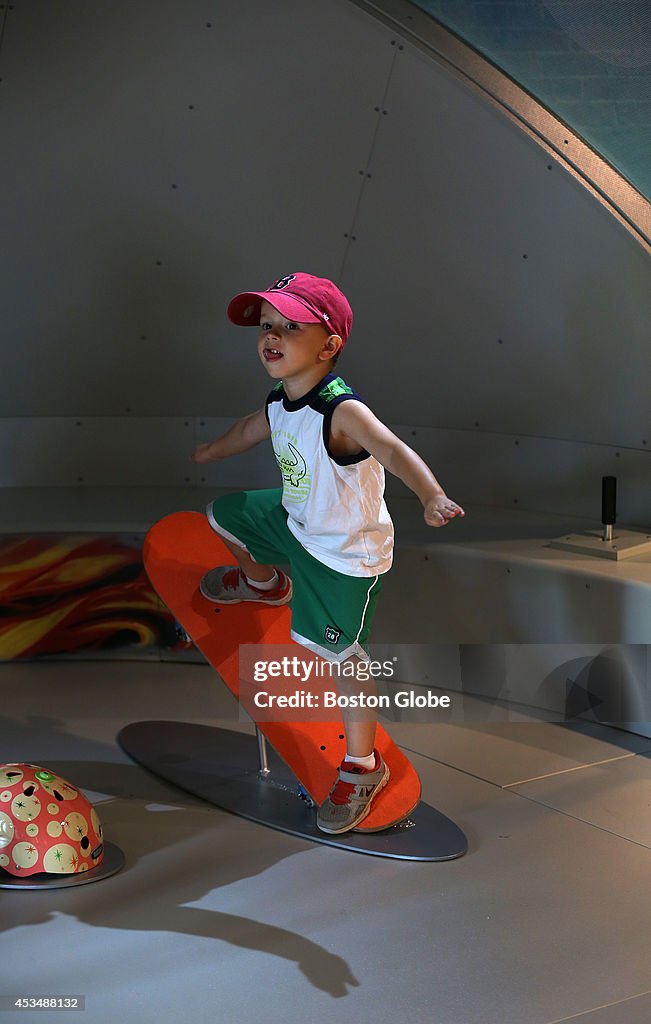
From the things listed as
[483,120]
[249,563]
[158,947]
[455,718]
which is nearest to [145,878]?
[158,947]

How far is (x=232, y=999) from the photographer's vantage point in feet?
6.69

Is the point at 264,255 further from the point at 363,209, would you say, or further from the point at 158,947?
the point at 158,947

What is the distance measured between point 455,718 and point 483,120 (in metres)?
1.77

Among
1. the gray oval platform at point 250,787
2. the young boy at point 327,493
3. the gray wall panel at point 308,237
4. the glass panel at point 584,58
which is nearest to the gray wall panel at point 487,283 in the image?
the gray wall panel at point 308,237

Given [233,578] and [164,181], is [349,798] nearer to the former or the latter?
[233,578]

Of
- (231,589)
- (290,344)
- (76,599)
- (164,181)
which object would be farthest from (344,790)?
(164,181)

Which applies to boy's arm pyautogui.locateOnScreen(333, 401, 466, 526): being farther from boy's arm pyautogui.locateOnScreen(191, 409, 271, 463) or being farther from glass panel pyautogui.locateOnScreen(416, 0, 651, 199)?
glass panel pyautogui.locateOnScreen(416, 0, 651, 199)

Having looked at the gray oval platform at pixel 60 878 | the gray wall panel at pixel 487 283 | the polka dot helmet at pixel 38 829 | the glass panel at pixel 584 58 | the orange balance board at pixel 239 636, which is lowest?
the gray oval platform at pixel 60 878

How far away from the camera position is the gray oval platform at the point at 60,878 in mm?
2434

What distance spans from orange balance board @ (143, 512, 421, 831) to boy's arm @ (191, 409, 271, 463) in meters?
0.22

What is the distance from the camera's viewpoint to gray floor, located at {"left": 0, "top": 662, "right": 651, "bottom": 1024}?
2045mm

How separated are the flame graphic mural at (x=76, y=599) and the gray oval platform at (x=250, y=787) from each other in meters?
0.55

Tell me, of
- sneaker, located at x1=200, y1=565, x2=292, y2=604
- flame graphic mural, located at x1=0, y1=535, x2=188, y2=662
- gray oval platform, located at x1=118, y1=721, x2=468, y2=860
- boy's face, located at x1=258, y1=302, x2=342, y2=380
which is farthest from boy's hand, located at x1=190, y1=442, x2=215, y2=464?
flame graphic mural, located at x1=0, y1=535, x2=188, y2=662

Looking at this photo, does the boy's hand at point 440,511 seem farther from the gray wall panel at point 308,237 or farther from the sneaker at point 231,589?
the gray wall panel at point 308,237
